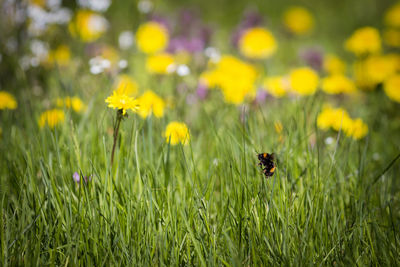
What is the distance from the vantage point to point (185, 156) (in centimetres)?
125

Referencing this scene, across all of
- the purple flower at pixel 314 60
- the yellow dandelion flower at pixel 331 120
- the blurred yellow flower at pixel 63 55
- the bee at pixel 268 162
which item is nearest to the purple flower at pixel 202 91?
the yellow dandelion flower at pixel 331 120

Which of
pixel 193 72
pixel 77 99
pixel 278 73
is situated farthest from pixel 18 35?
pixel 278 73

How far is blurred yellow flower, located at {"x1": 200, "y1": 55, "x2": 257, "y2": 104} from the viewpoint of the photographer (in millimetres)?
1803

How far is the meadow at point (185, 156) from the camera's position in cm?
86

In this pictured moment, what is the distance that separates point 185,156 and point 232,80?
919 mm

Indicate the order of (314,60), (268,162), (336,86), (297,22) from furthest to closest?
1. (297,22)
2. (314,60)
3. (336,86)
4. (268,162)

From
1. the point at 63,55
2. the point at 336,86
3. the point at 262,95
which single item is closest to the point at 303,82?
the point at 336,86

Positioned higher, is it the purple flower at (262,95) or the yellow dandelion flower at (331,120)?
the purple flower at (262,95)

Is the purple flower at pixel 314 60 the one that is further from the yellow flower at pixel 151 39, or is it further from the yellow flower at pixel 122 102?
the yellow flower at pixel 122 102

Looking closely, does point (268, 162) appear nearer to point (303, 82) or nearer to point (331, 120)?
point (331, 120)

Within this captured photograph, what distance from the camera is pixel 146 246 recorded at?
2.86ft

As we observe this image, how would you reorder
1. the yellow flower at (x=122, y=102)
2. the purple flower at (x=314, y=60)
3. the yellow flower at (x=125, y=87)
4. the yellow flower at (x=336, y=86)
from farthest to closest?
the purple flower at (x=314, y=60), the yellow flower at (x=336, y=86), the yellow flower at (x=125, y=87), the yellow flower at (x=122, y=102)

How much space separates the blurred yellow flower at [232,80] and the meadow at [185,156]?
0.05 ft

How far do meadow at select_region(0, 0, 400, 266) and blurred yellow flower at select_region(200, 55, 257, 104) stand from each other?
0.01 meters
